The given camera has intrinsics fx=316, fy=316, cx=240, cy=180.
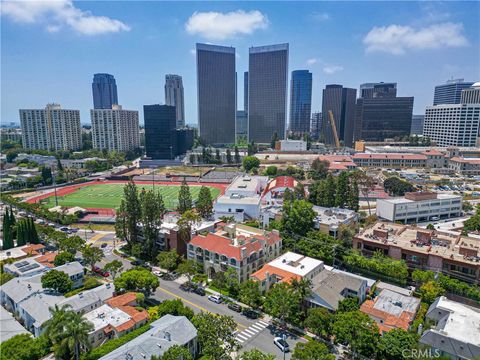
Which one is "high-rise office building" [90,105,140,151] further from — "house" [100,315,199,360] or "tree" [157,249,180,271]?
"house" [100,315,199,360]

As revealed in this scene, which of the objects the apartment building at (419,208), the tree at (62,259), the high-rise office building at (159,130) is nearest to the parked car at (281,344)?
the tree at (62,259)

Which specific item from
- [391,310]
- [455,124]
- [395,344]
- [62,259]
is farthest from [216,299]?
[455,124]

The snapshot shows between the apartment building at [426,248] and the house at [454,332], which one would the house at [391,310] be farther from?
the apartment building at [426,248]

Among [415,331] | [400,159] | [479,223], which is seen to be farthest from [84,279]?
[400,159]

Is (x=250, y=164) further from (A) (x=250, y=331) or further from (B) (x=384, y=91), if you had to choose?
(B) (x=384, y=91)

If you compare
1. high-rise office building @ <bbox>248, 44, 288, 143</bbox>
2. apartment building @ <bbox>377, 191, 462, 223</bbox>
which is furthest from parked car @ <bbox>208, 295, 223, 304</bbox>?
high-rise office building @ <bbox>248, 44, 288, 143</bbox>

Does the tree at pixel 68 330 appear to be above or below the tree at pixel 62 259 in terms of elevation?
above
